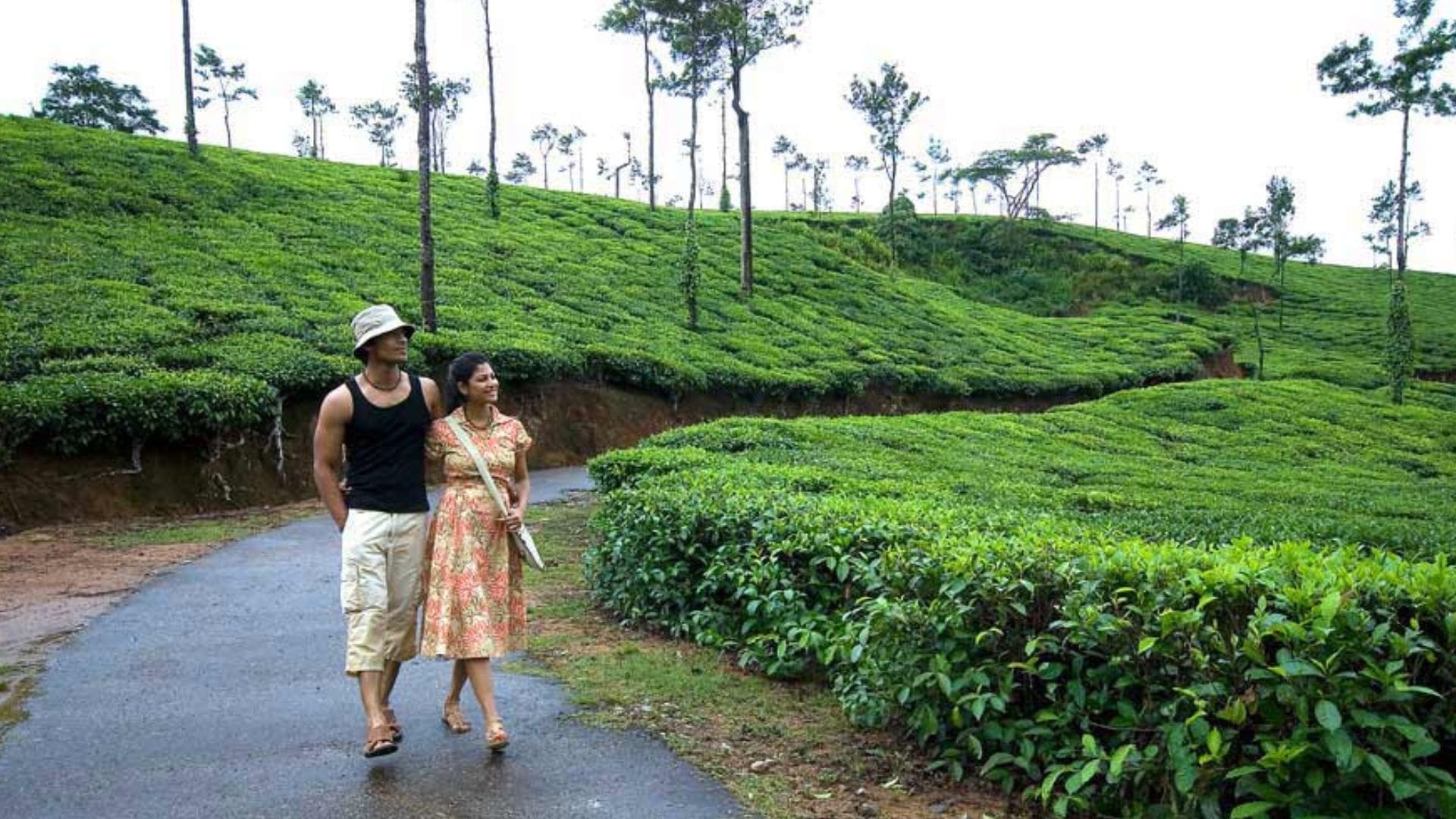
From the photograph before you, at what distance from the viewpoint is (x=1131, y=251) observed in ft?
184

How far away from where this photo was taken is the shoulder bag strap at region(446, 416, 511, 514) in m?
4.06

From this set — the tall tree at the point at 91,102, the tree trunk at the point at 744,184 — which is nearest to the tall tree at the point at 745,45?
the tree trunk at the point at 744,184

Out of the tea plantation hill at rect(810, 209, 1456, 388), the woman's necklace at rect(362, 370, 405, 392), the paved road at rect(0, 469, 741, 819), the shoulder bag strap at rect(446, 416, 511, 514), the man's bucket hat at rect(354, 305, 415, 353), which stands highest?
the tea plantation hill at rect(810, 209, 1456, 388)

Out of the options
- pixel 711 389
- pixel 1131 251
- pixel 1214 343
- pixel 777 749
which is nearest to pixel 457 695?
pixel 777 749

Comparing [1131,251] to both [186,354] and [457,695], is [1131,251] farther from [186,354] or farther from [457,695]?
[457,695]

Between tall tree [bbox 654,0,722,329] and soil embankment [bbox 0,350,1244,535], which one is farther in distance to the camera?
tall tree [bbox 654,0,722,329]

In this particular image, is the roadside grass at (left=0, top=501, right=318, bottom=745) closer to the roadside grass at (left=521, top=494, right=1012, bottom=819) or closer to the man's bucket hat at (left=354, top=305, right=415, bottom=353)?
the roadside grass at (left=521, top=494, right=1012, bottom=819)

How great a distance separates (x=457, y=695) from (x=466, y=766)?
485mm

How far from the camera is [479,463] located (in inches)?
160

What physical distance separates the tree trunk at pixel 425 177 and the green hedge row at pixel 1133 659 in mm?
13081

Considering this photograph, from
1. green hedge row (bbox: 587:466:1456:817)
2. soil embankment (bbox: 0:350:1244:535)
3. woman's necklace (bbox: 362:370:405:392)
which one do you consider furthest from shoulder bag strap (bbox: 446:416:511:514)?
soil embankment (bbox: 0:350:1244:535)

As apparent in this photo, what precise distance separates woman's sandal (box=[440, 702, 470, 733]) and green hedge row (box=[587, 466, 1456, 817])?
157 centimetres

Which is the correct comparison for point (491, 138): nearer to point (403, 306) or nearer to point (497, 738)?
point (403, 306)

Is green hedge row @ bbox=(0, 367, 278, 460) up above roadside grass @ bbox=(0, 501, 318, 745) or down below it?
above
